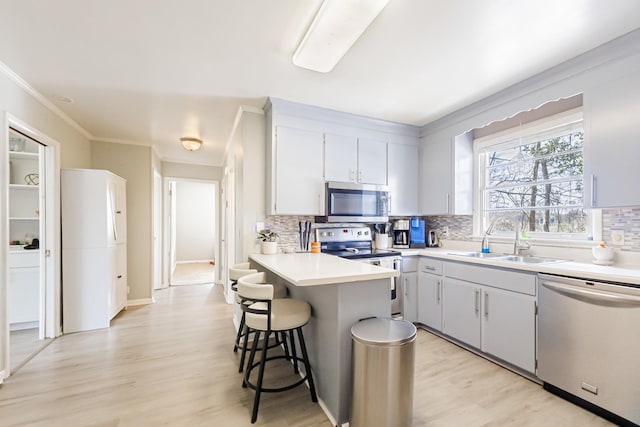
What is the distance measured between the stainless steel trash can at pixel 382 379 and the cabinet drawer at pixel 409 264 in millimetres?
1709

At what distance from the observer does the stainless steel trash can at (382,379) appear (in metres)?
1.55

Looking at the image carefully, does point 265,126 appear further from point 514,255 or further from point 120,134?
point 514,255

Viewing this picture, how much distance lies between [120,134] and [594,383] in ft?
18.1

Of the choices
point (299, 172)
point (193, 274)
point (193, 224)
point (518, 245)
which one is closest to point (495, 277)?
point (518, 245)

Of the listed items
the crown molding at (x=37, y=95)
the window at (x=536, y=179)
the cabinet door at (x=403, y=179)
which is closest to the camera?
the crown molding at (x=37, y=95)

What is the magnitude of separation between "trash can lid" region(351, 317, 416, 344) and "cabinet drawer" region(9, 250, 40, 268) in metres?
4.01

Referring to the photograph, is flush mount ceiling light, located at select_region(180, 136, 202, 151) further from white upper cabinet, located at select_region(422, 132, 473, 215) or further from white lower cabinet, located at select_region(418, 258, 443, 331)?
white lower cabinet, located at select_region(418, 258, 443, 331)

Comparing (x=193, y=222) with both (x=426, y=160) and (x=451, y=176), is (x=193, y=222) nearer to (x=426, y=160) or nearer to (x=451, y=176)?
(x=426, y=160)

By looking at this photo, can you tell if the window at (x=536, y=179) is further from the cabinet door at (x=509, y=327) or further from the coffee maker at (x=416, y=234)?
the cabinet door at (x=509, y=327)

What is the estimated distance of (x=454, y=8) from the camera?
5.39 ft

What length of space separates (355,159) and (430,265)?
1.48m

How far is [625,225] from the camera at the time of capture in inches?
86.8

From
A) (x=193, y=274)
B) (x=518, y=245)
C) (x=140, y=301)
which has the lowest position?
(x=193, y=274)

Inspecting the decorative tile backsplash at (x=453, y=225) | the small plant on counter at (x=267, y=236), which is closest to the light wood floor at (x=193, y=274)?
the small plant on counter at (x=267, y=236)
